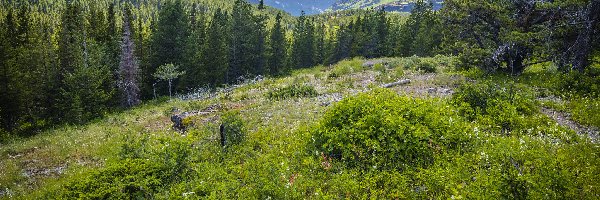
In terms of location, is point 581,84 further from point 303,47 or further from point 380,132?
point 303,47

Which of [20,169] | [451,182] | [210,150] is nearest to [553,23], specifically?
[451,182]

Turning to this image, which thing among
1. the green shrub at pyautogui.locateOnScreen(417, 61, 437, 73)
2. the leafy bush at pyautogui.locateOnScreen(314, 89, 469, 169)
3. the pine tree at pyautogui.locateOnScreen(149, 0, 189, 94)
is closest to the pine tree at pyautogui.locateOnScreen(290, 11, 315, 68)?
the pine tree at pyautogui.locateOnScreen(149, 0, 189, 94)

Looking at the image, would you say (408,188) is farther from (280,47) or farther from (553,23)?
(280,47)

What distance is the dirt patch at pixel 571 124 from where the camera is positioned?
10490 mm

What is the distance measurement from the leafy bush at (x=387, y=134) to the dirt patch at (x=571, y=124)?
3956 millimetres

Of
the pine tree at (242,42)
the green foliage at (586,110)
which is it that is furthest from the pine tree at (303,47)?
the green foliage at (586,110)

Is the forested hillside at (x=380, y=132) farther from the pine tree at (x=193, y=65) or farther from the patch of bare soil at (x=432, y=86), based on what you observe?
the pine tree at (x=193, y=65)

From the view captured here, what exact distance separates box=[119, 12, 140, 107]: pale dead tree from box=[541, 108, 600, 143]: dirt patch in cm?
4167

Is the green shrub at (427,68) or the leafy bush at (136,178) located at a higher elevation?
the green shrub at (427,68)

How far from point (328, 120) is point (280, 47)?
2350 inches

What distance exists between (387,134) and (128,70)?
134 feet

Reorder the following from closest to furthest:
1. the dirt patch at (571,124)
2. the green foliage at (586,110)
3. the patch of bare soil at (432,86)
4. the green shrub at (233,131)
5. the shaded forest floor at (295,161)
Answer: the shaded forest floor at (295,161), the dirt patch at (571,124), the green foliage at (586,110), the green shrub at (233,131), the patch of bare soil at (432,86)

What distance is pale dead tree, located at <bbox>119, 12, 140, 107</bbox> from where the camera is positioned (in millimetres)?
42062

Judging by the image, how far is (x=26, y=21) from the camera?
1658 inches
